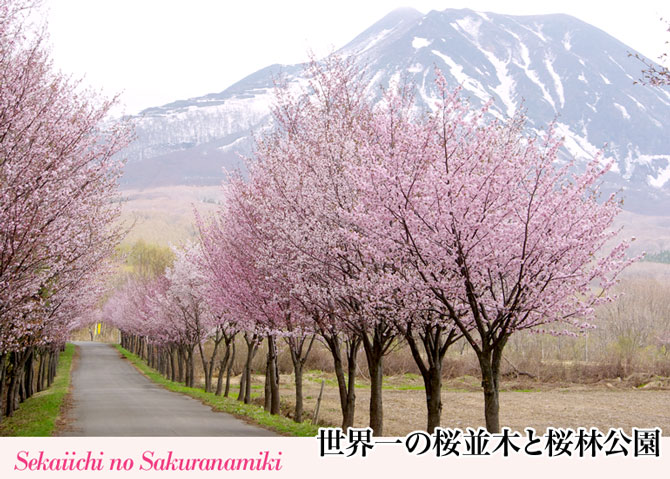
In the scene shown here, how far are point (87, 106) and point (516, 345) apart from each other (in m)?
53.1

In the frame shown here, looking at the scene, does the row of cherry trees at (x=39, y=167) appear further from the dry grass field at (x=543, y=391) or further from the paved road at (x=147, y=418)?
the dry grass field at (x=543, y=391)

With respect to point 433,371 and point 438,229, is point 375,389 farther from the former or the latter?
point 438,229

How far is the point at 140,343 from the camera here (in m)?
76.7

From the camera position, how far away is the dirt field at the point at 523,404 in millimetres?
28609

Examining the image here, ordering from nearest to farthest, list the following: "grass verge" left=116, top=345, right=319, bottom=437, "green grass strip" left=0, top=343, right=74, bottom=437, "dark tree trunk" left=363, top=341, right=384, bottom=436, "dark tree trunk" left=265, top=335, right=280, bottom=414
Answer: "dark tree trunk" left=363, top=341, right=384, bottom=436, "green grass strip" left=0, top=343, right=74, bottom=437, "grass verge" left=116, top=345, right=319, bottom=437, "dark tree trunk" left=265, top=335, right=280, bottom=414

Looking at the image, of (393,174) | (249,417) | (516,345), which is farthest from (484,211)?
(516,345)

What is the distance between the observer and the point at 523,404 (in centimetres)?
3762

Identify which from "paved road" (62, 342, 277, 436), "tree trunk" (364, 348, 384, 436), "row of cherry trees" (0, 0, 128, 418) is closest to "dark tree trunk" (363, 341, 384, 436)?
"tree trunk" (364, 348, 384, 436)

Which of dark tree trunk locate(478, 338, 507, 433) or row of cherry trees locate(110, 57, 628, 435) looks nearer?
row of cherry trees locate(110, 57, 628, 435)

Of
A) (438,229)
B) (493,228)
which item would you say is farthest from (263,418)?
(493,228)

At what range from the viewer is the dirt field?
28609mm

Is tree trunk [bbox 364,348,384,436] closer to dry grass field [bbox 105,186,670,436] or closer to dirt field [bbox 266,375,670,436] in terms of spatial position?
dirt field [bbox 266,375,670,436]

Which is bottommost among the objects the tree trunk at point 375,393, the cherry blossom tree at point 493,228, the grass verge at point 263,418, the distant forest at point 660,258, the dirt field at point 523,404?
the dirt field at point 523,404

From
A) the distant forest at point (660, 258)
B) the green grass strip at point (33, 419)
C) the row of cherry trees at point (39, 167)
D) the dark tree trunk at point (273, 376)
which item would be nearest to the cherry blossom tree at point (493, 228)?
the row of cherry trees at point (39, 167)
